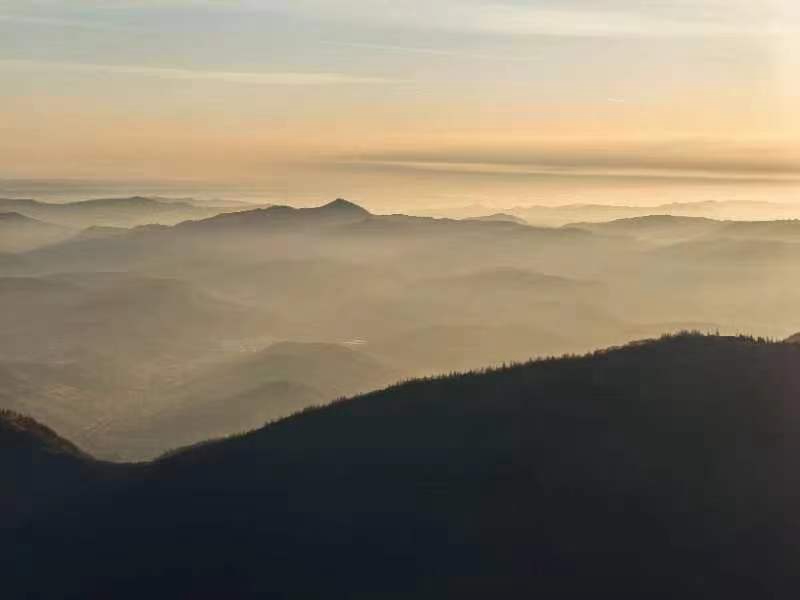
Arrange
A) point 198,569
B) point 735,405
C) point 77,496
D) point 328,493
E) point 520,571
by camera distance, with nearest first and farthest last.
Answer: point 520,571 < point 198,569 < point 328,493 < point 735,405 < point 77,496

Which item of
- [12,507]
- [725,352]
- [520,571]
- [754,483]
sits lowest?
[12,507]

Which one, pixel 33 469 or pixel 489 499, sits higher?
pixel 489 499

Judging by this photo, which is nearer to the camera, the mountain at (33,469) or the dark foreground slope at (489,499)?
the dark foreground slope at (489,499)

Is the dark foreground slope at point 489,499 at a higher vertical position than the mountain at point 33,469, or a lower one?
higher

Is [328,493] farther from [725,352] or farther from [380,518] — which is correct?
[725,352]

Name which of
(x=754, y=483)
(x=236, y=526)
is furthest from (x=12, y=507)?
(x=754, y=483)

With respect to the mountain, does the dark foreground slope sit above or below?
above

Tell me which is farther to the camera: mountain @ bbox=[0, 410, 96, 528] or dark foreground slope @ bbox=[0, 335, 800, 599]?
mountain @ bbox=[0, 410, 96, 528]

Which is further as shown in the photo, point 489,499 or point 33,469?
point 33,469
